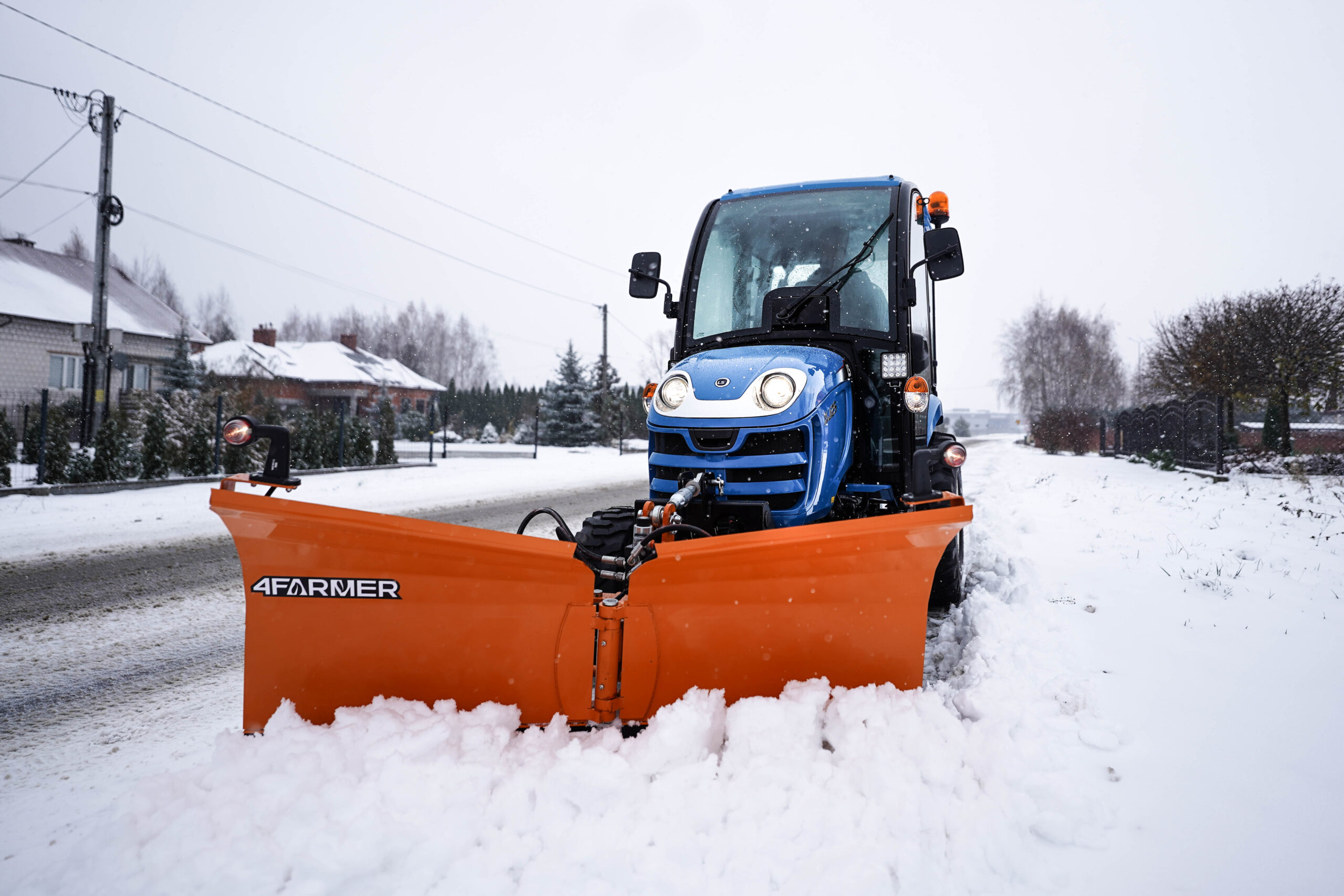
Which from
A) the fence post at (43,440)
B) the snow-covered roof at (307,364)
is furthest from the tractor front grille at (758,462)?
the snow-covered roof at (307,364)

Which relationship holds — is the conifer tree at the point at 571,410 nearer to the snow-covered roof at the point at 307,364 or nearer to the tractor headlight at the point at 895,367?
the snow-covered roof at the point at 307,364

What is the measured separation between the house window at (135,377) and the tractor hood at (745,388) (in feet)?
108

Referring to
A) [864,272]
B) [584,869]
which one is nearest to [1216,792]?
[584,869]

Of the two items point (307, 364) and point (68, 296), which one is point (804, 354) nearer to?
point (68, 296)

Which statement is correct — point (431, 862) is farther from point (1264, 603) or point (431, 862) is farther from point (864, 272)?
point (1264, 603)

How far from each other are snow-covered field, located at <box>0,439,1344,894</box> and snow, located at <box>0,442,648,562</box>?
16.7ft

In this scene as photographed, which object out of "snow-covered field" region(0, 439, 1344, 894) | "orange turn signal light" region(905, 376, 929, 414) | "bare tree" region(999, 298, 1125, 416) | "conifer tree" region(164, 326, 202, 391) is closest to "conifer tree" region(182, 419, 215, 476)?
"snow-covered field" region(0, 439, 1344, 894)

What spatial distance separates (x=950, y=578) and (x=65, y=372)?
109 ft

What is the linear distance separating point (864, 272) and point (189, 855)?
12.5ft

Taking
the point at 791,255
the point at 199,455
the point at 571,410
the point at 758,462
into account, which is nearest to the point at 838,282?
the point at 791,255

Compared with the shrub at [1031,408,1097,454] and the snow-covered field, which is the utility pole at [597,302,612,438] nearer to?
the shrub at [1031,408,1097,454]

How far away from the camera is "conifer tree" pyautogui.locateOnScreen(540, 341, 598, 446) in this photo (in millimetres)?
31625

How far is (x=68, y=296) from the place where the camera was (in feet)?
91.8

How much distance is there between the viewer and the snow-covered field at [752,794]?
1819 millimetres
